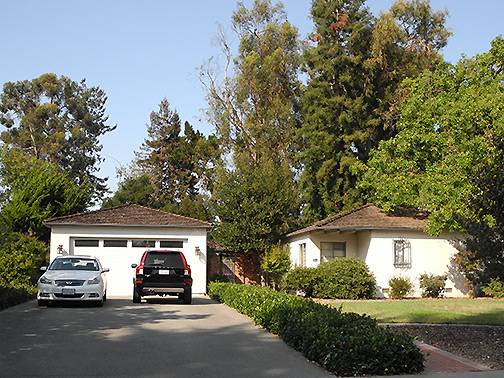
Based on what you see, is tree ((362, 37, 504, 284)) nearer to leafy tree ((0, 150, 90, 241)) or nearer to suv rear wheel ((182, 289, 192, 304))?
suv rear wheel ((182, 289, 192, 304))

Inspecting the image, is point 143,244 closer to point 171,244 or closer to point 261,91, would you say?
point 171,244

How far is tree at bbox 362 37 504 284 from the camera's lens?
25.9m

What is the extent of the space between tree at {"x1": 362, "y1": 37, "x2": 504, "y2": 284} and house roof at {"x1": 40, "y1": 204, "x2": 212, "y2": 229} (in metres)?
10.00

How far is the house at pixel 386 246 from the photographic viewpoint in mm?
26125

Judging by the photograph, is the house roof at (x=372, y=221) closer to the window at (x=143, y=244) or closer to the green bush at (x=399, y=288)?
the green bush at (x=399, y=288)

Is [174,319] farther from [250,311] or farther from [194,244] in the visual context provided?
[194,244]

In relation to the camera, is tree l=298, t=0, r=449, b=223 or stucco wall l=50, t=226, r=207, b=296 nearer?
stucco wall l=50, t=226, r=207, b=296

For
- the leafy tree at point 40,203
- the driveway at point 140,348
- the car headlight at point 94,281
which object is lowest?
the driveway at point 140,348


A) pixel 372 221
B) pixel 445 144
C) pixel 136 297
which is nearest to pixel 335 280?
pixel 372 221

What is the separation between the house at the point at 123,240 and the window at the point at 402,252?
8752mm

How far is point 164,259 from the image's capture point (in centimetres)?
1995

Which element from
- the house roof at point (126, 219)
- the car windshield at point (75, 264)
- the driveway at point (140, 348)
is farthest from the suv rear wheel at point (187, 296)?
the house roof at point (126, 219)

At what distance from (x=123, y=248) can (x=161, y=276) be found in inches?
332

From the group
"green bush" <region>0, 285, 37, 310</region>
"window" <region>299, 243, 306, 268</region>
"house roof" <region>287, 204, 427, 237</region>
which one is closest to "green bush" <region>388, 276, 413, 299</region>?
"house roof" <region>287, 204, 427, 237</region>
